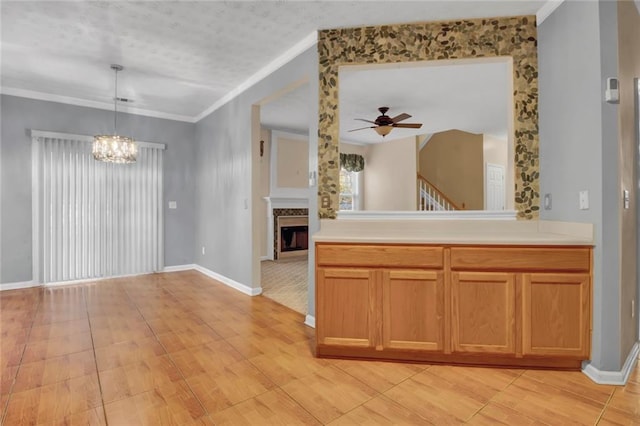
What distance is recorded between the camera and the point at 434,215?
2.84 metres

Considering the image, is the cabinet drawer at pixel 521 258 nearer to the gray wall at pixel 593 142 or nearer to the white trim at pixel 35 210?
the gray wall at pixel 593 142

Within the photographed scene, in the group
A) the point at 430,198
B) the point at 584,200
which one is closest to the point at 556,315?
the point at 584,200

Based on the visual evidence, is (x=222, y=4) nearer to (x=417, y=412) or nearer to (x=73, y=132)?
(x=417, y=412)

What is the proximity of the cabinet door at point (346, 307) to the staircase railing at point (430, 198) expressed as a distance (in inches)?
134

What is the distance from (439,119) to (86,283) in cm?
605

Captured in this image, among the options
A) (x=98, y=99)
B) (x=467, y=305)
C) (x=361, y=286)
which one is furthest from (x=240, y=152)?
(x=467, y=305)

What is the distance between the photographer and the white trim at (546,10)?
7.88 ft

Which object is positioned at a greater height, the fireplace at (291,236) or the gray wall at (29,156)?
the gray wall at (29,156)

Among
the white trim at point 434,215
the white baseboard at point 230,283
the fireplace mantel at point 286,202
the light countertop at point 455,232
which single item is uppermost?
the fireplace mantel at point 286,202

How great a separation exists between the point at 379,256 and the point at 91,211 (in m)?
4.61

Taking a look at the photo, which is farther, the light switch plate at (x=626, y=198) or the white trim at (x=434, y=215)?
the white trim at (x=434, y=215)

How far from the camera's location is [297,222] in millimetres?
7305

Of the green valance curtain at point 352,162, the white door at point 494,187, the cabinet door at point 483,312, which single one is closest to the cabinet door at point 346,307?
the cabinet door at point 483,312

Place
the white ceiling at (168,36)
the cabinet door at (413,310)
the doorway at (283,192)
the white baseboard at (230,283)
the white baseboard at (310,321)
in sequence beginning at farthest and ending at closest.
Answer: the doorway at (283,192), the white baseboard at (230,283), the white baseboard at (310,321), the white ceiling at (168,36), the cabinet door at (413,310)
